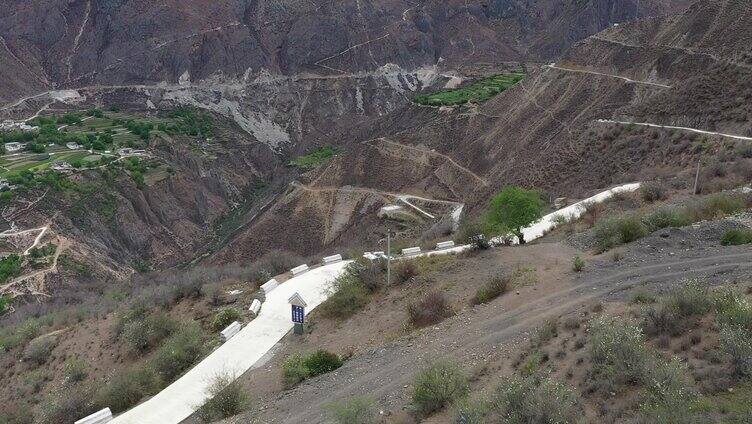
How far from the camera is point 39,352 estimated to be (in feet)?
66.5

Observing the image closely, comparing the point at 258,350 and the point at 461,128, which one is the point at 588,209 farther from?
the point at 461,128

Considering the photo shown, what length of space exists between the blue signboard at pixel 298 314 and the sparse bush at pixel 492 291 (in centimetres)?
507

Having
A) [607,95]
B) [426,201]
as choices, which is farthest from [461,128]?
[607,95]

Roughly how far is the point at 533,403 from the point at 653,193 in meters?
16.6

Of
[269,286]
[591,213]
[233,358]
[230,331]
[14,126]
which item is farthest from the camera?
[14,126]

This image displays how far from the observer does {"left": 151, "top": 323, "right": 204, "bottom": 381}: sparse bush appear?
54.2 ft

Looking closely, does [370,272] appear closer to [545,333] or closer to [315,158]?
[545,333]

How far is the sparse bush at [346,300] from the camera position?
58.5ft

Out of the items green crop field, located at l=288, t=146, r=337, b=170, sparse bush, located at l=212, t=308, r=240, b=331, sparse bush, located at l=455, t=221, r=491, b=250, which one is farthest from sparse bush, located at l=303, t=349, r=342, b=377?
green crop field, located at l=288, t=146, r=337, b=170

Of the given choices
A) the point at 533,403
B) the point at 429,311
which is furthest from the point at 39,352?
the point at 533,403

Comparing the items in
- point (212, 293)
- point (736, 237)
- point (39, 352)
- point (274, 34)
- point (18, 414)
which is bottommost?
point (736, 237)

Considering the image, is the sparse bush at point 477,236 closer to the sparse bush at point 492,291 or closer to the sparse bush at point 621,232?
the sparse bush at point 621,232

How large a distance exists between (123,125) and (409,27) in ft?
181

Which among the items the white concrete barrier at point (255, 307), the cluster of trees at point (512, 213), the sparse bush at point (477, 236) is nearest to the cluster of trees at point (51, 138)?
the white concrete barrier at point (255, 307)
